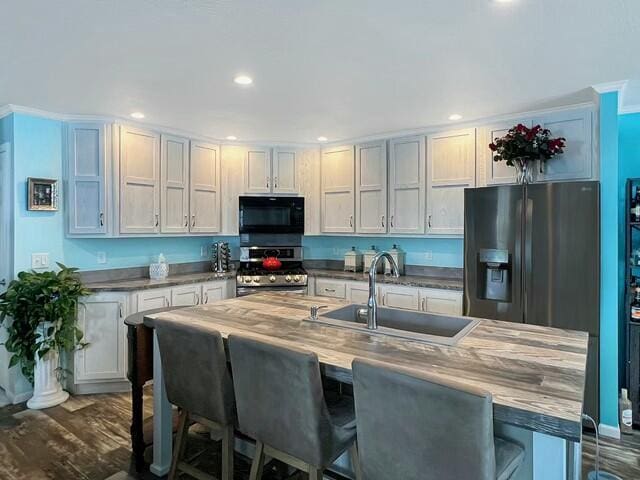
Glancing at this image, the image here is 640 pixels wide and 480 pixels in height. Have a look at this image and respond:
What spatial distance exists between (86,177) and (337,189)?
8.22 ft

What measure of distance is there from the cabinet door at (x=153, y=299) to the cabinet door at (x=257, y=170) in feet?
4.97

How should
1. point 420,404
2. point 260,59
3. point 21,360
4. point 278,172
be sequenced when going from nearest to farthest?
point 420,404 < point 260,59 < point 21,360 < point 278,172

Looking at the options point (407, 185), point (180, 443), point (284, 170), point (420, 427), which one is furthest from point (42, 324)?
point (407, 185)

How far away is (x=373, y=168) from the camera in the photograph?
4.27 metres

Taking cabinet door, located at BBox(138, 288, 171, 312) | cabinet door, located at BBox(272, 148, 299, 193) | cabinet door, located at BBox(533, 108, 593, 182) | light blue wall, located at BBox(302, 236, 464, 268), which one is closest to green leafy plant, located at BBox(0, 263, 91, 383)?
cabinet door, located at BBox(138, 288, 171, 312)

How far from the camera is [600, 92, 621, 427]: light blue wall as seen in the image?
8.93 ft

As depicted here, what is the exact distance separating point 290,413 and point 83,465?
171 centimetres

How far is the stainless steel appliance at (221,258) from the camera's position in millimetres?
4637

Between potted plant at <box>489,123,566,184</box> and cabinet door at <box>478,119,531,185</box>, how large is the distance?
18cm

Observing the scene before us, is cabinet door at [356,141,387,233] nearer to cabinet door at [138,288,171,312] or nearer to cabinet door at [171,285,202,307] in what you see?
cabinet door at [171,285,202,307]

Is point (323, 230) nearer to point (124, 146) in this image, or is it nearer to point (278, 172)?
point (278, 172)

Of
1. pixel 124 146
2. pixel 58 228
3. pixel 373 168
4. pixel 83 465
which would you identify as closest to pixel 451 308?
pixel 373 168

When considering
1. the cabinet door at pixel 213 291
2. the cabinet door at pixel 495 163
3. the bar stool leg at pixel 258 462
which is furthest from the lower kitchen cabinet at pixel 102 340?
the cabinet door at pixel 495 163

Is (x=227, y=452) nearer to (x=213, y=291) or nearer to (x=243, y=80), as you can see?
(x=243, y=80)
